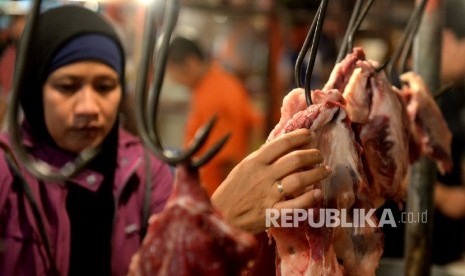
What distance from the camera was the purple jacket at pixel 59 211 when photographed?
199 centimetres

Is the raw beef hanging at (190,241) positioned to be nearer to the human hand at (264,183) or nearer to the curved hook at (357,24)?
the human hand at (264,183)

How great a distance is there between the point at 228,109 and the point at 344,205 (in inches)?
173

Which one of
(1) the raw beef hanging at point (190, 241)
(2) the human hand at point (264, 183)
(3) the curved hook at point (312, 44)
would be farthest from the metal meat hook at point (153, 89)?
(3) the curved hook at point (312, 44)

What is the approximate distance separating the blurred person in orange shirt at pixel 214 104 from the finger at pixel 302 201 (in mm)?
4298

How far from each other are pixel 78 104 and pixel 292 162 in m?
0.97

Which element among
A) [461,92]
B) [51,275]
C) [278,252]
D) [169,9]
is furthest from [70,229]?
[461,92]

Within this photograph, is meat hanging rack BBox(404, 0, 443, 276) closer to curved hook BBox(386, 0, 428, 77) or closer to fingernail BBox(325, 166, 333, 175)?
curved hook BBox(386, 0, 428, 77)

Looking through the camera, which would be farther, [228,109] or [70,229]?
[228,109]

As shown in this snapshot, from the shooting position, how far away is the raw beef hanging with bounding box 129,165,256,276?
117cm

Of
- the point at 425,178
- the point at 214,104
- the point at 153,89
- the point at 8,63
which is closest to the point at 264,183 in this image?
the point at 153,89

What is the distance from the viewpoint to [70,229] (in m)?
2.11

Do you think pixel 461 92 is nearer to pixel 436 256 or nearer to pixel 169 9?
pixel 436 256

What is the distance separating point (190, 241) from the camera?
118 centimetres

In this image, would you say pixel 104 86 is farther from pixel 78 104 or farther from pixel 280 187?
pixel 280 187
